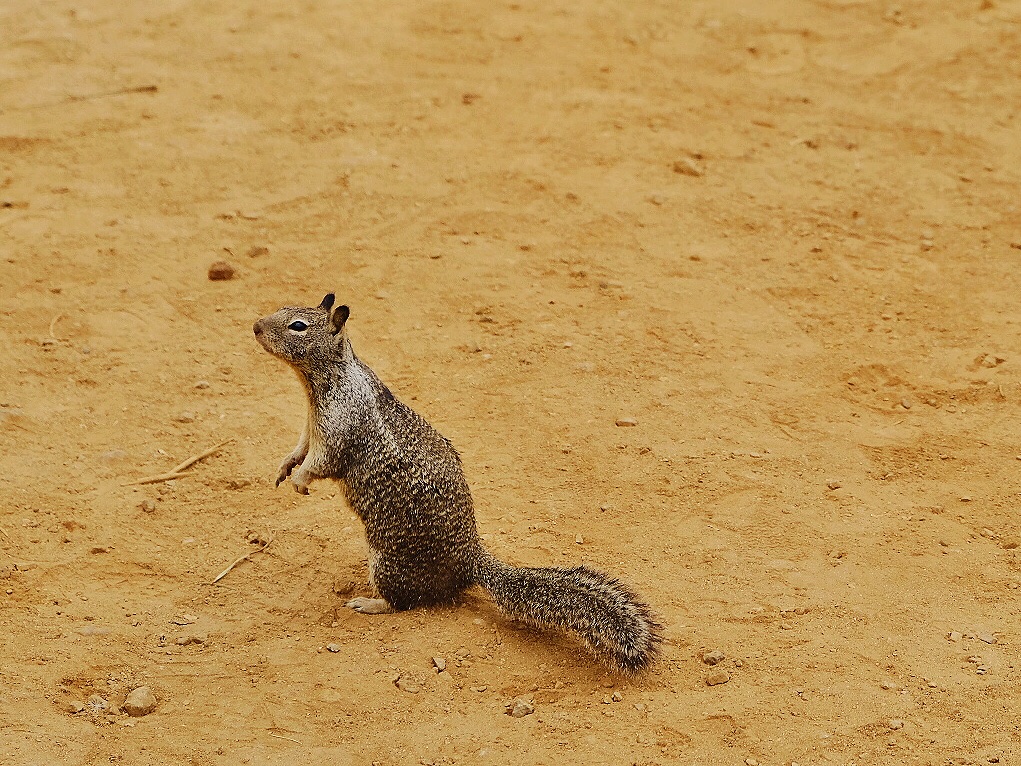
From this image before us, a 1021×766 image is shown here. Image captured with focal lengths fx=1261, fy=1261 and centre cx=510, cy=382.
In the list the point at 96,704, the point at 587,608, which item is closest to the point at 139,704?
the point at 96,704

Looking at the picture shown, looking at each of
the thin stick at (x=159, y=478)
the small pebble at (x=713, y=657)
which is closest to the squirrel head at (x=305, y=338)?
the thin stick at (x=159, y=478)

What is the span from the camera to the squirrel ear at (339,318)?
5461mm

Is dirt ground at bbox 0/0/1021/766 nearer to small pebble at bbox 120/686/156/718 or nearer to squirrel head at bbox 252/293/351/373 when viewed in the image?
small pebble at bbox 120/686/156/718

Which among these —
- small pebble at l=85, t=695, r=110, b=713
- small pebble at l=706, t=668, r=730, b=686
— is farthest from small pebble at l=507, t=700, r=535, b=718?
small pebble at l=85, t=695, r=110, b=713

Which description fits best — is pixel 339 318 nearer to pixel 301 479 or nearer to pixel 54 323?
pixel 301 479

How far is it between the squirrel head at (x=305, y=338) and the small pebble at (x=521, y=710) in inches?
67.6

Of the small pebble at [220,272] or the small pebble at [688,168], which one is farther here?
the small pebble at [688,168]

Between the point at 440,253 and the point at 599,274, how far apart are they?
1.05 metres

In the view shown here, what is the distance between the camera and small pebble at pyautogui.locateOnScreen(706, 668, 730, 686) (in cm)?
498

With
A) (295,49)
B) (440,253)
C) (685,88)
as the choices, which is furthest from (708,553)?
(295,49)

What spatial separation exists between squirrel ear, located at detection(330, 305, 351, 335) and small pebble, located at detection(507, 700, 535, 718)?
1.78 meters

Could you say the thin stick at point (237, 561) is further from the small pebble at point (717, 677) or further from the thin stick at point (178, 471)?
the small pebble at point (717, 677)

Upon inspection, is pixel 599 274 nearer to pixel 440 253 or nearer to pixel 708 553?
pixel 440 253

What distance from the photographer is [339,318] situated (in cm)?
550
